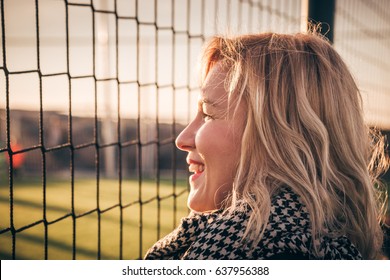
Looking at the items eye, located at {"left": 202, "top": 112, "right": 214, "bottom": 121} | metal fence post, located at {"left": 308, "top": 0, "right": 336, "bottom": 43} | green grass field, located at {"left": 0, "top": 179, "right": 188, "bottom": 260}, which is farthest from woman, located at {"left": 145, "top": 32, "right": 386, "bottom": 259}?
metal fence post, located at {"left": 308, "top": 0, "right": 336, "bottom": 43}

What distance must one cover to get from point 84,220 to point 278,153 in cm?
360

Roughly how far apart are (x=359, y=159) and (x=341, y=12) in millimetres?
1382

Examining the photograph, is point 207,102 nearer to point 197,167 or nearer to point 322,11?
point 197,167

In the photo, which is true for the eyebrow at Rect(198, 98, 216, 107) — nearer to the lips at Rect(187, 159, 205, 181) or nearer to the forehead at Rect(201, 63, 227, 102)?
the forehead at Rect(201, 63, 227, 102)

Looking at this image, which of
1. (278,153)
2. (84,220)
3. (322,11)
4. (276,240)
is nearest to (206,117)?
(278,153)

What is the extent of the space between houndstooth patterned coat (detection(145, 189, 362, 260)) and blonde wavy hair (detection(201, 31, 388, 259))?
0.02m

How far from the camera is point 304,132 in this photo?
1.16m

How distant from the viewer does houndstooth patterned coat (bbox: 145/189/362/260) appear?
39.8 inches

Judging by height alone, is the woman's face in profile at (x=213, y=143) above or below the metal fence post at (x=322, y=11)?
below

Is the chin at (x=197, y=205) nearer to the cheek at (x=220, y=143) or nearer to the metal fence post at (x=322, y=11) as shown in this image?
the cheek at (x=220, y=143)

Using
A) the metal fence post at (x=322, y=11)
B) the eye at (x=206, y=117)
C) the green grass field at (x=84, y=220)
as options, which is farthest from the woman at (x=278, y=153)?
the metal fence post at (x=322, y=11)

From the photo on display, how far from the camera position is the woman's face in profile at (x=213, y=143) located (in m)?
1.18

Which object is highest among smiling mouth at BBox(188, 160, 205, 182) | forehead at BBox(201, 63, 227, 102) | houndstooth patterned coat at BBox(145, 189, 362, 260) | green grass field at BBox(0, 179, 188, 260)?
forehead at BBox(201, 63, 227, 102)

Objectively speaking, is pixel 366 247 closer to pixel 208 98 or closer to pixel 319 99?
pixel 319 99
